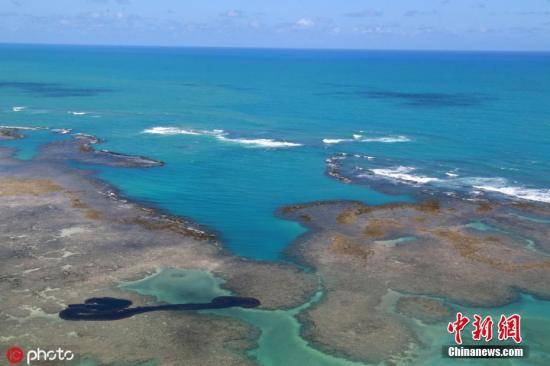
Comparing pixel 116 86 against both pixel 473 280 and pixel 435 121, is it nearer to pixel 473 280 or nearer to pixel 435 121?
pixel 435 121

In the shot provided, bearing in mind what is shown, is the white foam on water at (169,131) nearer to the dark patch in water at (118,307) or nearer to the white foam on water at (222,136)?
the white foam on water at (222,136)

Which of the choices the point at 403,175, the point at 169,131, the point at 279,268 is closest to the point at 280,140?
the point at 169,131

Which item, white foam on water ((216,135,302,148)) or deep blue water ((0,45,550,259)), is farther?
white foam on water ((216,135,302,148))

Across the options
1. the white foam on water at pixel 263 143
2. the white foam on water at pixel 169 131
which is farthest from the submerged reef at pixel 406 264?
the white foam on water at pixel 169 131

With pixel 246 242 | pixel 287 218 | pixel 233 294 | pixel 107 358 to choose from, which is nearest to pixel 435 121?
pixel 287 218

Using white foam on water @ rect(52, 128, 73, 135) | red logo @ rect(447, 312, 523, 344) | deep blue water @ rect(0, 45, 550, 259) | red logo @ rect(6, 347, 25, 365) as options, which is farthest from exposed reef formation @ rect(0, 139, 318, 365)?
white foam on water @ rect(52, 128, 73, 135)

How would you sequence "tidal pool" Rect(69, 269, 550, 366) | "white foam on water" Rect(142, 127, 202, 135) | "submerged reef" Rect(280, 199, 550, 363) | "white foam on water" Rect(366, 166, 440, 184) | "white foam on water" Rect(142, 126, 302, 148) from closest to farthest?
"tidal pool" Rect(69, 269, 550, 366) → "submerged reef" Rect(280, 199, 550, 363) → "white foam on water" Rect(366, 166, 440, 184) → "white foam on water" Rect(142, 126, 302, 148) → "white foam on water" Rect(142, 127, 202, 135)

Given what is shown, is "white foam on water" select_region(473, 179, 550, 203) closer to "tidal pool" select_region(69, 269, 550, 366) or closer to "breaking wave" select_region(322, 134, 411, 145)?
"tidal pool" select_region(69, 269, 550, 366)

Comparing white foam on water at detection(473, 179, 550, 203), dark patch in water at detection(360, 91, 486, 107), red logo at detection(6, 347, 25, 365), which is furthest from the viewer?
dark patch in water at detection(360, 91, 486, 107)
